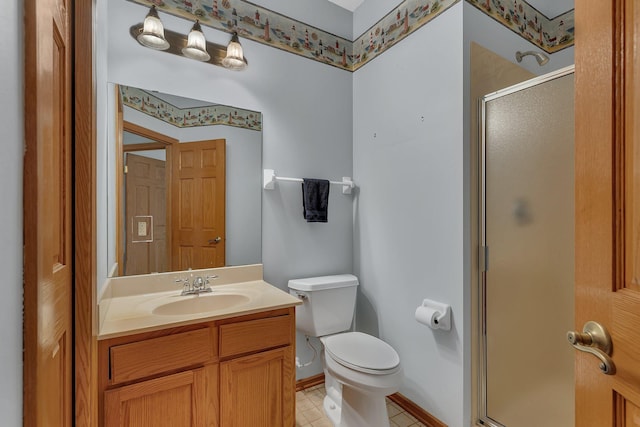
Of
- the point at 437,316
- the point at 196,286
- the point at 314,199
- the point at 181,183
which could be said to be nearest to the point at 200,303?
the point at 196,286

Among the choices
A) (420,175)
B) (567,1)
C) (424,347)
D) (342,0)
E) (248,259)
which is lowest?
(424,347)

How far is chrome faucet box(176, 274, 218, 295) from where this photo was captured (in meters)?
1.58

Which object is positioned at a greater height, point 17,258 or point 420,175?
point 420,175

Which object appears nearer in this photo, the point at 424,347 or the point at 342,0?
the point at 424,347

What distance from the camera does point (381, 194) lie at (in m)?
2.05

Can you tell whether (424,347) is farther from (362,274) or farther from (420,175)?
(420,175)

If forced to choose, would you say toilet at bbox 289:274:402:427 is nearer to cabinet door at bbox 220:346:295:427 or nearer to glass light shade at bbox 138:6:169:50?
cabinet door at bbox 220:346:295:427

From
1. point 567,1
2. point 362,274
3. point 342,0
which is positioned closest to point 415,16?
point 342,0

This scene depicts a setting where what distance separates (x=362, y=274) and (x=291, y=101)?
4.37 ft

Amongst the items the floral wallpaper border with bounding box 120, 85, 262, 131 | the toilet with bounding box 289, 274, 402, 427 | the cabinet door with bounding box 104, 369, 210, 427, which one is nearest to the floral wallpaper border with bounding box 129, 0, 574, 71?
the floral wallpaper border with bounding box 120, 85, 262, 131

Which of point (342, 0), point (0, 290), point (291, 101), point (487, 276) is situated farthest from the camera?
point (342, 0)

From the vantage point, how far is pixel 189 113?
1697 millimetres

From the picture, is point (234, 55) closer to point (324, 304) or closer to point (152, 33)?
point (152, 33)

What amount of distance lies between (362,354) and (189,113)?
1.62m
